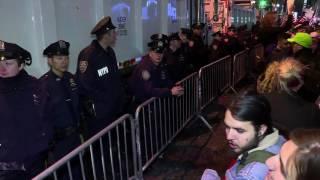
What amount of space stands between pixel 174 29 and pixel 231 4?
740cm

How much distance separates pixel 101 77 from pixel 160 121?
1149 mm

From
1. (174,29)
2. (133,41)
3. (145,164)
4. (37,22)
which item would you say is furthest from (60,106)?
(174,29)

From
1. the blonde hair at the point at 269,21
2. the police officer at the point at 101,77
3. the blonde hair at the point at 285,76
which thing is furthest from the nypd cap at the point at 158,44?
the blonde hair at the point at 269,21

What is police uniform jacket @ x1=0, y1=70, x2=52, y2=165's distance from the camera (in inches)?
112

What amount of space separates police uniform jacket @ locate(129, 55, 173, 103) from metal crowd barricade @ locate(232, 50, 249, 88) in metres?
4.90

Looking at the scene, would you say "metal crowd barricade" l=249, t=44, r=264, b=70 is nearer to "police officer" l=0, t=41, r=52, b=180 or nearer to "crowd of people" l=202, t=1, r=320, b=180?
"crowd of people" l=202, t=1, r=320, b=180

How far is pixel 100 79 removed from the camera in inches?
170

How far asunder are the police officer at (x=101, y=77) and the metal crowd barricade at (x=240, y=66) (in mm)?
5561

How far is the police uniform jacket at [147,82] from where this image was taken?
4719mm

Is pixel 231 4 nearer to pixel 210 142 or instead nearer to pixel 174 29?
pixel 174 29

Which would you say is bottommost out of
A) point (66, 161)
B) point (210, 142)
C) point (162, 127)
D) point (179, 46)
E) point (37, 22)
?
point (210, 142)

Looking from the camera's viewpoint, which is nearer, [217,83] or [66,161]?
[66,161]

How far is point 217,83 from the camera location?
318 inches

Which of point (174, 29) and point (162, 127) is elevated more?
point (174, 29)
